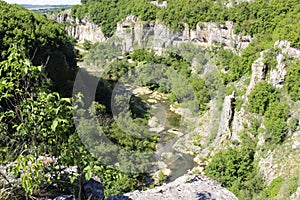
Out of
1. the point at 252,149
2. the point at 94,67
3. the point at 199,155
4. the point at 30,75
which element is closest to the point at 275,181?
the point at 252,149

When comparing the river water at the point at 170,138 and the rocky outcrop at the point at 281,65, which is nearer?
the river water at the point at 170,138

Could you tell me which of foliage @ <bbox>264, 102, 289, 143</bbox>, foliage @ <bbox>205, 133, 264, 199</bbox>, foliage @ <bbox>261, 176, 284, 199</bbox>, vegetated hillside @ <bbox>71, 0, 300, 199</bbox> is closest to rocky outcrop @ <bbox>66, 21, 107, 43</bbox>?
vegetated hillside @ <bbox>71, 0, 300, 199</bbox>

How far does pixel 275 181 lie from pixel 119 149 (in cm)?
1044

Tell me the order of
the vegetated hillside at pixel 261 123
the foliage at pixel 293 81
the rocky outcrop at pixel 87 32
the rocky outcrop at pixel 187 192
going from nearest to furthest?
1. the rocky outcrop at pixel 187 192
2. the vegetated hillside at pixel 261 123
3. the foliage at pixel 293 81
4. the rocky outcrop at pixel 87 32

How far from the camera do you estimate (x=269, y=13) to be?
40188mm

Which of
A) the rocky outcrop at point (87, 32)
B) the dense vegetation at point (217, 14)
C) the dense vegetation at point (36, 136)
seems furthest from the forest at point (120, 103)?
the rocky outcrop at point (87, 32)

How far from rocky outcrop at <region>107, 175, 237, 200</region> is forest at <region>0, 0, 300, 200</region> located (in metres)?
0.58

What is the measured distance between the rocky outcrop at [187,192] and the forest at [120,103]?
1.90 feet

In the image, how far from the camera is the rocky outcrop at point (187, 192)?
5688 mm

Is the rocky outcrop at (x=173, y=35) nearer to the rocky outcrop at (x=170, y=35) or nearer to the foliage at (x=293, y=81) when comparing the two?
the rocky outcrop at (x=170, y=35)

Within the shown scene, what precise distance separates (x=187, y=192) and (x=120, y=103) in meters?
24.9

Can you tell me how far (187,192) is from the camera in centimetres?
581

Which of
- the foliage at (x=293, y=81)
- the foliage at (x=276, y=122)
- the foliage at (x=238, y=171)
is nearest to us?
the foliage at (x=238, y=171)

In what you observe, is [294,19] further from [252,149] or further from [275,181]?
[275,181]
